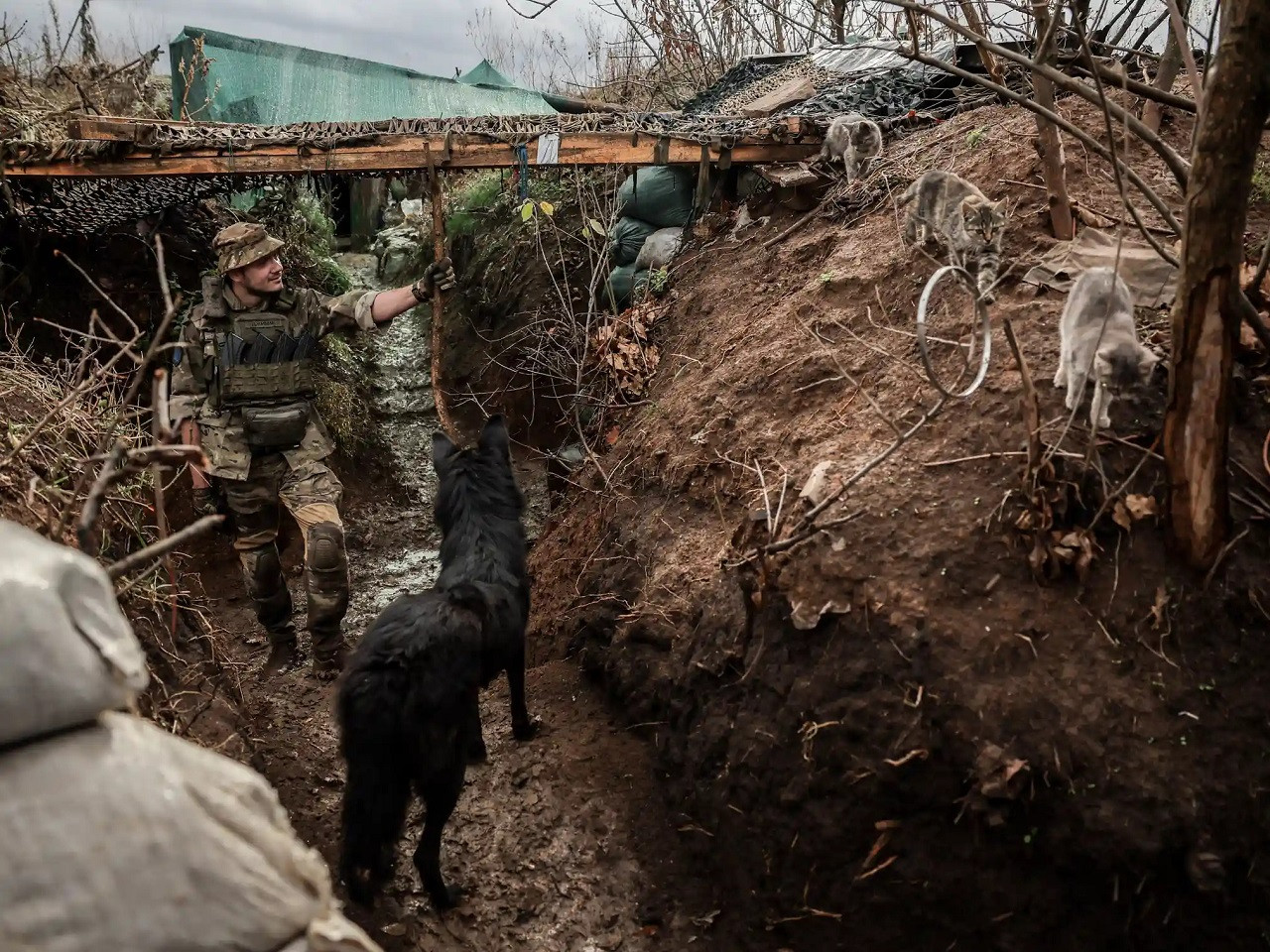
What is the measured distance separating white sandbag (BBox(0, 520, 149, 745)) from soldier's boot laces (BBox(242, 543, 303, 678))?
13.7ft

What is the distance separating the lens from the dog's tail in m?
3.09

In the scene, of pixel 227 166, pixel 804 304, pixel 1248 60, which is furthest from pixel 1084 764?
pixel 227 166

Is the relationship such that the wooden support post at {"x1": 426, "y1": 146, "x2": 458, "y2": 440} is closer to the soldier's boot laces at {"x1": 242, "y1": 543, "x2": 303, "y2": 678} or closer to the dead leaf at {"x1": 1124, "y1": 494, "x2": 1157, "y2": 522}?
the soldier's boot laces at {"x1": 242, "y1": 543, "x2": 303, "y2": 678}

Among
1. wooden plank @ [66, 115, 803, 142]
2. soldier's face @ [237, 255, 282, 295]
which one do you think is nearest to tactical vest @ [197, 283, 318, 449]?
soldier's face @ [237, 255, 282, 295]

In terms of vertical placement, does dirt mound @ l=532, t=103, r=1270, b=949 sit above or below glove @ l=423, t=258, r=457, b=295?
below

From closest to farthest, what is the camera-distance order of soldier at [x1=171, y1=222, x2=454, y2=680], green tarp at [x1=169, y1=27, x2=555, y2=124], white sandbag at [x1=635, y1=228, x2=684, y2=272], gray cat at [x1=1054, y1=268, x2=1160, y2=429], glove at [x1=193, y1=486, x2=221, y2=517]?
gray cat at [x1=1054, y1=268, x2=1160, y2=429]
soldier at [x1=171, y1=222, x2=454, y2=680]
glove at [x1=193, y1=486, x2=221, y2=517]
white sandbag at [x1=635, y1=228, x2=684, y2=272]
green tarp at [x1=169, y1=27, x2=555, y2=124]

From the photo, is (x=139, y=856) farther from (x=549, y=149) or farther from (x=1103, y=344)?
(x=549, y=149)

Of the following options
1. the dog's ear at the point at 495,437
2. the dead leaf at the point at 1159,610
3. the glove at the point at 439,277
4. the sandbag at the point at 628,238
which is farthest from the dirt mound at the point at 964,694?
the sandbag at the point at 628,238

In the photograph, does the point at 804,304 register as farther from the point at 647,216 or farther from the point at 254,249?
the point at 254,249

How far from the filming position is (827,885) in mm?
3162

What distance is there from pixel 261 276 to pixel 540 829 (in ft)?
11.5

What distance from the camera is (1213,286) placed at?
264 centimetres

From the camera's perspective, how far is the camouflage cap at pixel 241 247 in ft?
16.4

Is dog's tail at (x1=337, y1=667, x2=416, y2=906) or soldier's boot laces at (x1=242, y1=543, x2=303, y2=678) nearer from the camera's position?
dog's tail at (x1=337, y1=667, x2=416, y2=906)
